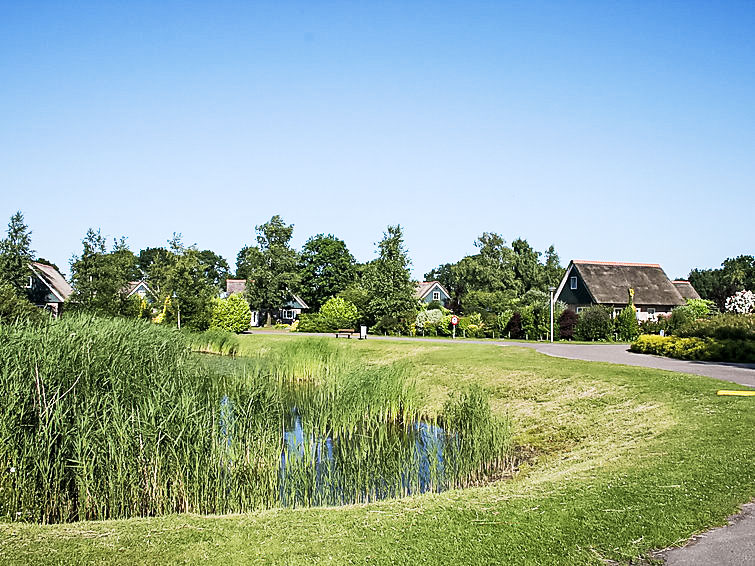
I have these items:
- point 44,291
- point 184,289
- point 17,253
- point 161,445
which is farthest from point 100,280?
point 161,445

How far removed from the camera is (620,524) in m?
6.25

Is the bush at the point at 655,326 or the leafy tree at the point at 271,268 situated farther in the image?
the leafy tree at the point at 271,268

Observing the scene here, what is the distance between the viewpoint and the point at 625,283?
51062 millimetres

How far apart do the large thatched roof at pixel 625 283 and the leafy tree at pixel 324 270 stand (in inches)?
1239

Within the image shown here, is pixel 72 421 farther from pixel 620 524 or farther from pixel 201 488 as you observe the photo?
pixel 620 524

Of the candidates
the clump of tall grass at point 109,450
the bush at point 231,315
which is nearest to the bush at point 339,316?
the bush at point 231,315

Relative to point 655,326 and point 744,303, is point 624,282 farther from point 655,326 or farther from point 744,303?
point 744,303

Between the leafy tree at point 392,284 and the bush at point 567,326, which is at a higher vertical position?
the leafy tree at point 392,284

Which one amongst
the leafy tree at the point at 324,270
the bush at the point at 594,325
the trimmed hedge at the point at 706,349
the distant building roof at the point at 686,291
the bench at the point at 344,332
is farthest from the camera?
the leafy tree at the point at 324,270

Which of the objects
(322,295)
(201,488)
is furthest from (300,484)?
(322,295)

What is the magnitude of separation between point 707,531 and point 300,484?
528cm

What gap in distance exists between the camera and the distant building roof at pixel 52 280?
51094 millimetres

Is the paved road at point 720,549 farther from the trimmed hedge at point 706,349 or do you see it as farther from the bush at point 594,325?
the bush at point 594,325

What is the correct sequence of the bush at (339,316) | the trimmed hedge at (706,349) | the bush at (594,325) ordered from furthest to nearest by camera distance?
the bush at (339,316) → the bush at (594,325) → the trimmed hedge at (706,349)
